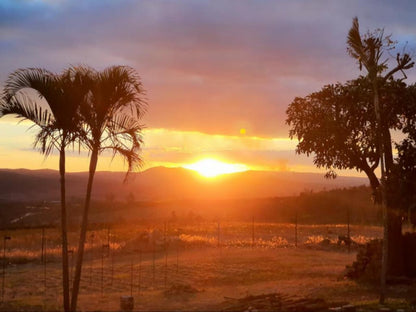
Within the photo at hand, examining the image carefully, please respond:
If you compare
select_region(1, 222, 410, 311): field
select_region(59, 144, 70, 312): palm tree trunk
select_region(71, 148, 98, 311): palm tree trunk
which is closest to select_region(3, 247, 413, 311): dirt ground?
select_region(1, 222, 410, 311): field

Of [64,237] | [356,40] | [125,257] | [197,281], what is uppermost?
[356,40]

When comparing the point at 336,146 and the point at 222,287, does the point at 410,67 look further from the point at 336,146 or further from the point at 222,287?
the point at 222,287

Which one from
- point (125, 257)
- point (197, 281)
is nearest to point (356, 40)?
point (197, 281)

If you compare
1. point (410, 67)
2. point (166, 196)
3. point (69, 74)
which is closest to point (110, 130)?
point (69, 74)

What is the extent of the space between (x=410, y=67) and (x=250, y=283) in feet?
34.7

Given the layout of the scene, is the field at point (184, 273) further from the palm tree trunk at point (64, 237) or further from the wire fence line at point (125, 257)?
the palm tree trunk at point (64, 237)

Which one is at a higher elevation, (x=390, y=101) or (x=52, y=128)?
(x=390, y=101)

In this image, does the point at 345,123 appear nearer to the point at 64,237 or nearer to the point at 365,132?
the point at 365,132

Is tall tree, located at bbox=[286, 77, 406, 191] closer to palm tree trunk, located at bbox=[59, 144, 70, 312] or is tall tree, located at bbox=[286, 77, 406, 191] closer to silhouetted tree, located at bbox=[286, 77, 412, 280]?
silhouetted tree, located at bbox=[286, 77, 412, 280]

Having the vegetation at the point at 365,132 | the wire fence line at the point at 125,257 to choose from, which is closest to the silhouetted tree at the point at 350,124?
the vegetation at the point at 365,132

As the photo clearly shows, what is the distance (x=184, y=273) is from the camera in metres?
24.5

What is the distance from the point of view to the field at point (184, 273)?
17828 mm

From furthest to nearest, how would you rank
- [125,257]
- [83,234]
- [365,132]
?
[125,257] < [365,132] < [83,234]

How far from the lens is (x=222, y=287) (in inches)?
822
